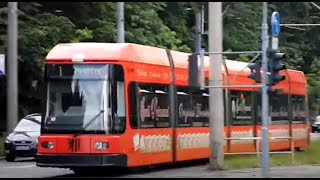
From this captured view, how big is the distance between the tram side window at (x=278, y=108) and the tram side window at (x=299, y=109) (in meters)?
0.91

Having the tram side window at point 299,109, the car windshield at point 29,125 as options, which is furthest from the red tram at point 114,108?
the tram side window at point 299,109

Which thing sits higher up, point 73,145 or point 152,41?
point 152,41

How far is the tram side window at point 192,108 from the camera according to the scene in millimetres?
23406

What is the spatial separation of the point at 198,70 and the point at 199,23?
15054 millimetres

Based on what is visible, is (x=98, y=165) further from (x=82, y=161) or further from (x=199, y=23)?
(x=199, y=23)

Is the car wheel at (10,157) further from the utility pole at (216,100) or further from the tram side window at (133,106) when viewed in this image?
→ the tram side window at (133,106)

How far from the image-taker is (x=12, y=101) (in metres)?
32.2

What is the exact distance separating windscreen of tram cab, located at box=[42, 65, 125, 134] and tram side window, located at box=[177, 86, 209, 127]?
3.50 m

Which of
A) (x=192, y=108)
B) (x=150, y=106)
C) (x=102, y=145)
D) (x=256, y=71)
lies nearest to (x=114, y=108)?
(x=102, y=145)

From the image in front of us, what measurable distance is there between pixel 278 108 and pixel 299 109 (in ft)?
9.43

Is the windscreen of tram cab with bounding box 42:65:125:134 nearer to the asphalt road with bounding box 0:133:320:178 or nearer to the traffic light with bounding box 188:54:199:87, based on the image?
the asphalt road with bounding box 0:133:320:178

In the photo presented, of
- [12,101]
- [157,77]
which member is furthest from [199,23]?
[157,77]

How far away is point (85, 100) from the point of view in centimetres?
1992

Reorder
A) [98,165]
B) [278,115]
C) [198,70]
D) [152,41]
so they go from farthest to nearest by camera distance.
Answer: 1. [152,41]
2. [278,115]
3. [198,70]
4. [98,165]
